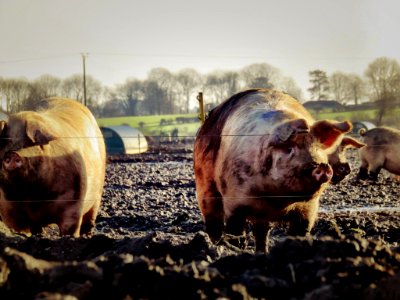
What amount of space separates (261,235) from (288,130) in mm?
1663

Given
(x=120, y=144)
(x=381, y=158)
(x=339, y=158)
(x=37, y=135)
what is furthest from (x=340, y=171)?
(x=120, y=144)

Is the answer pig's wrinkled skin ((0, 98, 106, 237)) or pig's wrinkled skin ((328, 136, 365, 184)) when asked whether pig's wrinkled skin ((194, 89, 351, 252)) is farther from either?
pig's wrinkled skin ((0, 98, 106, 237))

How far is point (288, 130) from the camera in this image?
181 inches

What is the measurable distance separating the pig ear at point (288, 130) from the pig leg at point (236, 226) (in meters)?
0.88

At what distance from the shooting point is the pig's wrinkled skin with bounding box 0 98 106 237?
493 centimetres

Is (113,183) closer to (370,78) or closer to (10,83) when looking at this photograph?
(10,83)

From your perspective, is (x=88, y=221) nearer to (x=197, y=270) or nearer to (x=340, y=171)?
(x=340, y=171)

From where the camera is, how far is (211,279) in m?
2.69

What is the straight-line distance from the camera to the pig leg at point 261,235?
5.79 meters

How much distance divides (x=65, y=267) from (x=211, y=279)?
27.8 inches

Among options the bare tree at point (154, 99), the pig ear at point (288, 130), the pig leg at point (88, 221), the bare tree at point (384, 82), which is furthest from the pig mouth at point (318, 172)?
the bare tree at point (154, 99)

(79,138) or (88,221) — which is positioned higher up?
(79,138)

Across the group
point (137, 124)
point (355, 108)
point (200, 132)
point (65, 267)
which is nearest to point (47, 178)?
point (200, 132)

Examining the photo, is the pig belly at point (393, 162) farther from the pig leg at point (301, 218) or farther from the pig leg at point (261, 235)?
the pig leg at point (301, 218)
